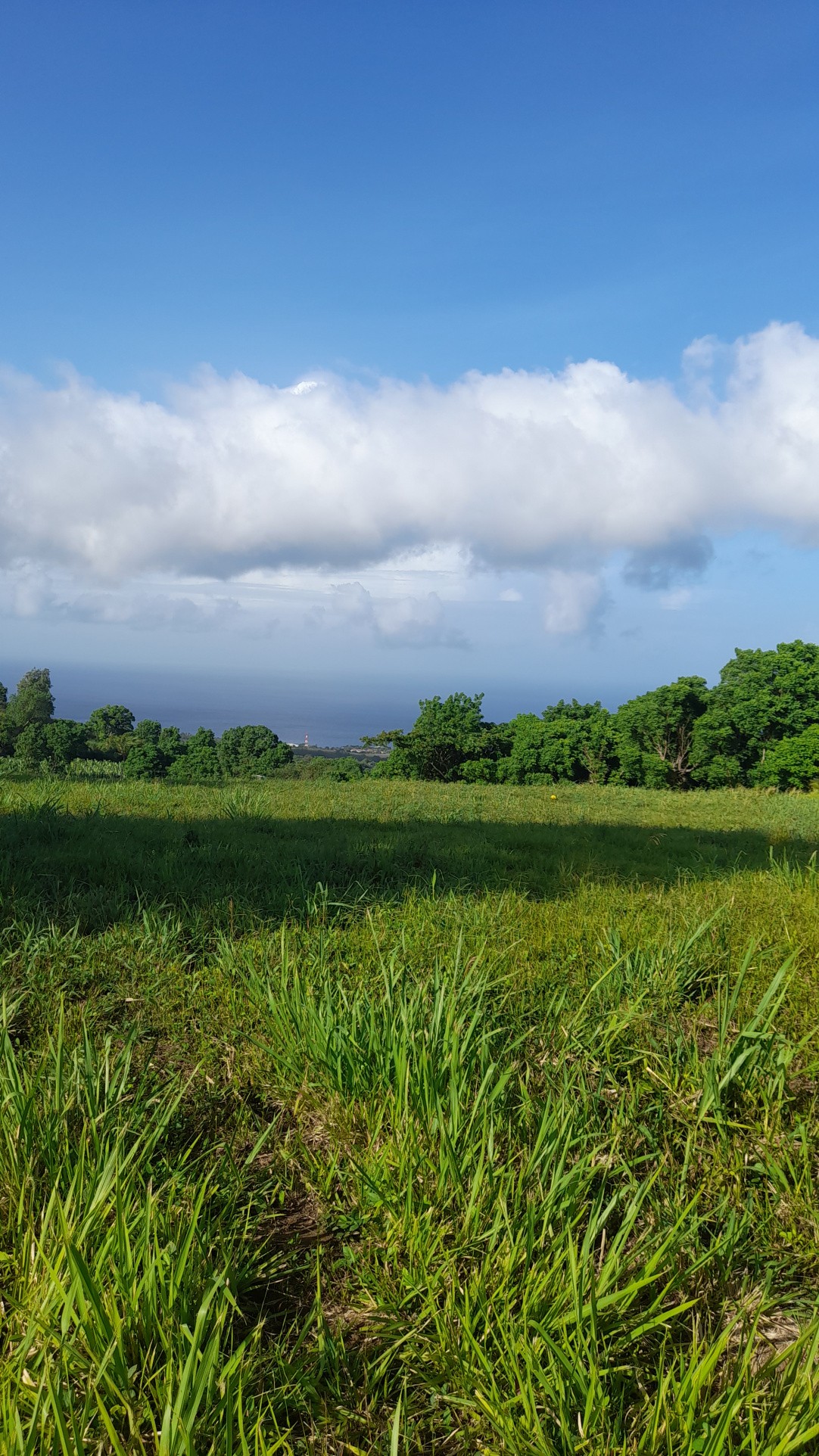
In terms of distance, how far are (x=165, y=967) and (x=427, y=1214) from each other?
6.77 feet

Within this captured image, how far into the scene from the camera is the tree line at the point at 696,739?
31609 millimetres

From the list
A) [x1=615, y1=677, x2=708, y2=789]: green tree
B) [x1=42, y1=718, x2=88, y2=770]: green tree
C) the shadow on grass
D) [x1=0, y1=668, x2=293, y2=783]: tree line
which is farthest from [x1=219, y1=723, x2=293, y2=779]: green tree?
the shadow on grass

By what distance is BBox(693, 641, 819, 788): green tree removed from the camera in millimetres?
31828

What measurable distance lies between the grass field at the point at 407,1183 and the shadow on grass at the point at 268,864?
202mm

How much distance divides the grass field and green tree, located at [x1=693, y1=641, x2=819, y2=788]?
29.8 m

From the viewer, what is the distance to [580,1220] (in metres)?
1.79

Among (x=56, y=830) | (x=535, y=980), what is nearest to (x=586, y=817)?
(x=56, y=830)

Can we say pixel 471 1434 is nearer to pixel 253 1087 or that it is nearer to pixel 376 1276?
pixel 376 1276

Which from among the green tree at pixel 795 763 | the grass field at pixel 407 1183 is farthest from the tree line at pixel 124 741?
the grass field at pixel 407 1183

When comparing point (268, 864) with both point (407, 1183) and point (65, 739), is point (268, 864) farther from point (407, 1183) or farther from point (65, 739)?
point (65, 739)

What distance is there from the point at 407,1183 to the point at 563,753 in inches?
1254

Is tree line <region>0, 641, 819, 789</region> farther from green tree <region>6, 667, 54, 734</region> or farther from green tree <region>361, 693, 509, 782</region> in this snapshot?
green tree <region>6, 667, 54, 734</region>

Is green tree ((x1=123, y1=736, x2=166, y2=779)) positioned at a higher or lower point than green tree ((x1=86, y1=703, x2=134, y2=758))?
lower

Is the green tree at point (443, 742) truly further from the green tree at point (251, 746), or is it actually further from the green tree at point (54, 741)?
the green tree at point (54, 741)
